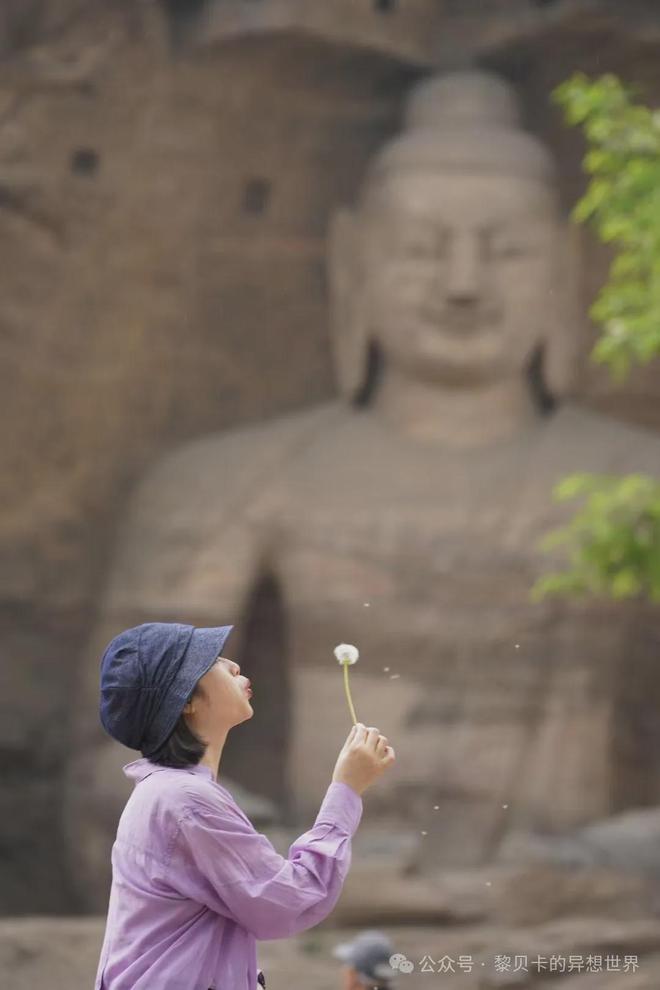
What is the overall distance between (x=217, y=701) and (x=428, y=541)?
4.62 meters

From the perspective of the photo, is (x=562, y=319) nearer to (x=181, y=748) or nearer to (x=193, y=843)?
(x=181, y=748)

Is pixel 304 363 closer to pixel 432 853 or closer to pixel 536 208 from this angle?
pixel 536 208

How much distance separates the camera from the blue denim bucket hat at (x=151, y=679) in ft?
7.77

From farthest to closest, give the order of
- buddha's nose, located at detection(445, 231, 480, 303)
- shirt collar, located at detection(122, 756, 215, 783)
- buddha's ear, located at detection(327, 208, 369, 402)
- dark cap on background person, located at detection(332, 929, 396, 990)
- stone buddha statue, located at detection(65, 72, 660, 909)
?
buddha's ear, located at detection(327, 208, 369, 402)
buddha's nose, located at detection(445, 231, 480, 303)
stone buddha statue, located at detection(65, 72, 660, 909)
dark cap on background person, located at detection(332, 929, 396, 990)
shirt collar, located at detection(122, 756, 215, 783)

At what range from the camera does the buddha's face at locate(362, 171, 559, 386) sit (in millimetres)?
7117

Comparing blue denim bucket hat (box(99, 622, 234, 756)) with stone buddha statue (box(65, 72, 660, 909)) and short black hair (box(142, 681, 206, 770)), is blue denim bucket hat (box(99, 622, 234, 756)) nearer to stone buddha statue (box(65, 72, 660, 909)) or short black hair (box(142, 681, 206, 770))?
short black hair (box(142, 681, 206, 770))

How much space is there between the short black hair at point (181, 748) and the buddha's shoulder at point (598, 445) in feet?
16.0

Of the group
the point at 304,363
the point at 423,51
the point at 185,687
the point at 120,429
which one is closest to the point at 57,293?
the point at 120,429

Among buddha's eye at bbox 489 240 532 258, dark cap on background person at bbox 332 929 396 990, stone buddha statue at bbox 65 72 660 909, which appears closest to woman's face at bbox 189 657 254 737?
dark cap on background person at bbox 332 929 396 990

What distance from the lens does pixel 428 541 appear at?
23.0 ft

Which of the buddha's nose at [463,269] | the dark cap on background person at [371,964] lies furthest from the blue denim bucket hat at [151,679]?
the buddha's nose at [463,269]

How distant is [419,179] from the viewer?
23.6 feet

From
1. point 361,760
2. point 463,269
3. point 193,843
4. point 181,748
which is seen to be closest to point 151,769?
point 181,748

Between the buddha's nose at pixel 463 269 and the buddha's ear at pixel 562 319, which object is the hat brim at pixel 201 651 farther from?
the buddha's ear at pixel 562 319
